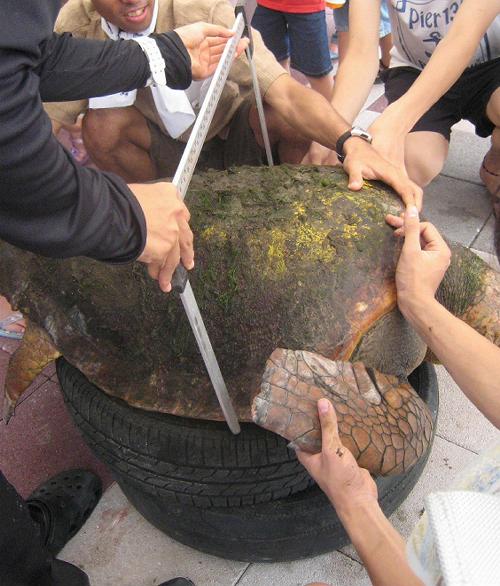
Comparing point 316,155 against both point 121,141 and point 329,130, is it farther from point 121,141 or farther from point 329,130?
point 121,141

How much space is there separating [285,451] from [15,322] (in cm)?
127

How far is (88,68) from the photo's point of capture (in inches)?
42.0

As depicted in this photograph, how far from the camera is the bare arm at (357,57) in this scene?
171 centimetres

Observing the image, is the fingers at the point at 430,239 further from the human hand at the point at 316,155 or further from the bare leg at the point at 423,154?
the bare leg at the point at 423,154

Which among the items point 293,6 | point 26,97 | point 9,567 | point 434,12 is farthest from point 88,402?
point 293,6

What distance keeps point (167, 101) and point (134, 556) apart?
4.04 ft

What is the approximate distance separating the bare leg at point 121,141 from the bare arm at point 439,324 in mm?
1101

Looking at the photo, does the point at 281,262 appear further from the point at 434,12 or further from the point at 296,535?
the point at 434,12

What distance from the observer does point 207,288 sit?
1108mm

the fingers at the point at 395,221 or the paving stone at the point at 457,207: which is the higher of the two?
the fingers at the point at 395,221

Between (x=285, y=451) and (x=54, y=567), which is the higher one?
(x=285, y=451)

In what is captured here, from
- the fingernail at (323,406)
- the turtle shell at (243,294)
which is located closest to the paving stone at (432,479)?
the turtle shell at (243,294)

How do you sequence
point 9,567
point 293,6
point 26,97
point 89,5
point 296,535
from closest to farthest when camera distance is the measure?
point 26,97 < point 9,567 < point 296,535 < point 89,5 < point 293,6

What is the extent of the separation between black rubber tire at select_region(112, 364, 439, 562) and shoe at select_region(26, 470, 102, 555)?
18 centimetres
